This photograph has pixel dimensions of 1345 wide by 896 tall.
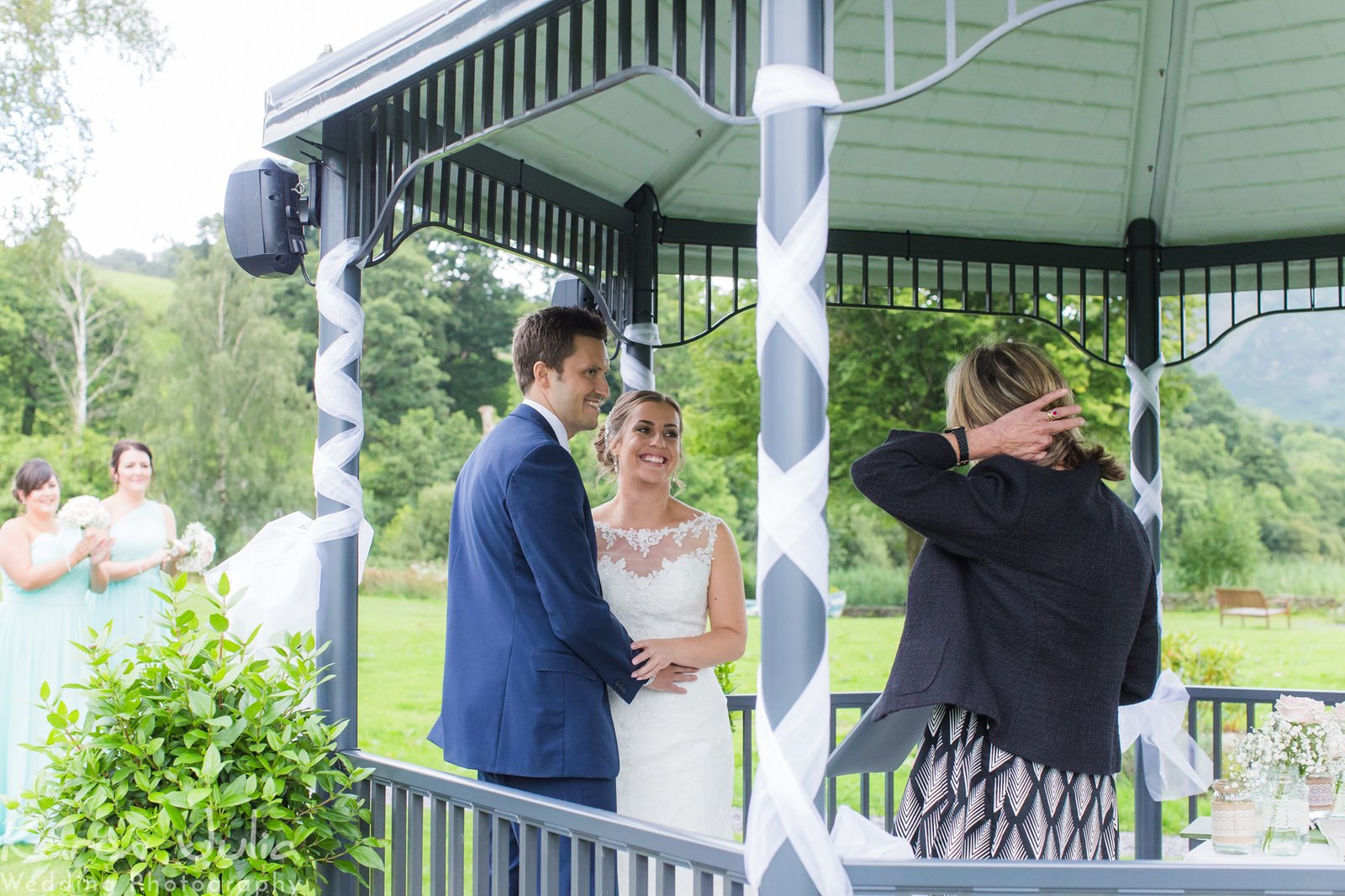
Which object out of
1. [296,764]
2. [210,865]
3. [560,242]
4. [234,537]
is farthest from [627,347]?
[234,537]

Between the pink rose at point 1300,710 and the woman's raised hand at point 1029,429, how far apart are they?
1341mm

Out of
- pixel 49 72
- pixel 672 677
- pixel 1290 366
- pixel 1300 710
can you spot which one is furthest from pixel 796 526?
pixel 1290 366

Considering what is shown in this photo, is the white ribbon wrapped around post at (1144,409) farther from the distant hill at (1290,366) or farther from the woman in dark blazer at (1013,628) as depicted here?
the distant hill at (1290,366)

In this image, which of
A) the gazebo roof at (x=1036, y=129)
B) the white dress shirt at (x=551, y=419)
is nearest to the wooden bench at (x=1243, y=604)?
the gazebo roof at (x=1036, y=129)

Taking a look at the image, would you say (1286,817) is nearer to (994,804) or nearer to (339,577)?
(994,804)

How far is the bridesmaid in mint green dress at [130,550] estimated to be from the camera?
6.43 metres

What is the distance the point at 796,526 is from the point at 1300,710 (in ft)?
6.00

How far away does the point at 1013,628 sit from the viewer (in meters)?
2.55

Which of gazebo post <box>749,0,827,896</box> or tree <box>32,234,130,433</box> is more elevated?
tree <box>32,234,130,433</box>

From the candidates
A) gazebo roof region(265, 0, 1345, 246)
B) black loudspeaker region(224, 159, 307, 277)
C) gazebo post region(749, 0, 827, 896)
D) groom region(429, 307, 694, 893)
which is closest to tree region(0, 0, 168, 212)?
gazebo roof region(265, 0, 1345, 246)

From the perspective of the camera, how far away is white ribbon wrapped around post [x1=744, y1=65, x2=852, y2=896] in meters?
2.36

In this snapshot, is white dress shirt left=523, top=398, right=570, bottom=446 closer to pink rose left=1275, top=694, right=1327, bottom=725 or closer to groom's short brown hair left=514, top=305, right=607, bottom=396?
groom's short brown hair left=514, top=305, right=607, bottom=396

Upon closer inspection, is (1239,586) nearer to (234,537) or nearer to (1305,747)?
(234,537)

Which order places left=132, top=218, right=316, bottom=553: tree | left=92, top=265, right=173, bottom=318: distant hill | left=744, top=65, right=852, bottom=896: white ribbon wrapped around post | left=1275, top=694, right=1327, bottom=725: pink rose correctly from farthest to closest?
left=92, top=265, right=173, bottom=318: distant hill
left=132, top=218, right=316, bottom=553: tree
left=1275, top=694, right=1327, bottom=725: pink rose
left=744, top=65, right=852, bottom=896: white ribbon wrapped around post
